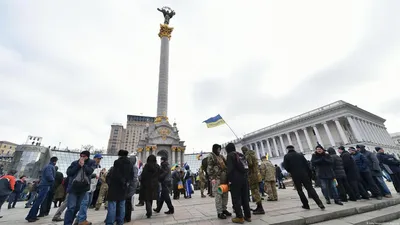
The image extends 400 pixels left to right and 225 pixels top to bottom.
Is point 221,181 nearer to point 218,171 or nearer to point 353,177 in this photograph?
point 218,171

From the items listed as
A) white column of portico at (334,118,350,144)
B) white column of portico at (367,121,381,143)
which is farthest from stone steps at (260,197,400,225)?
white column of portico at (367,121,381,143)

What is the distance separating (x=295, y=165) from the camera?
17.3ft

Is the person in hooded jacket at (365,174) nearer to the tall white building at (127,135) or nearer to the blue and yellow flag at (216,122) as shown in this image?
the blue and yellow flag at (216,122)

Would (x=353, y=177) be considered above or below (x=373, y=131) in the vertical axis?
below

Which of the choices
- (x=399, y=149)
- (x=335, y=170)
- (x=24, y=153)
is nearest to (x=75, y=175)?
(x=335, y=170)

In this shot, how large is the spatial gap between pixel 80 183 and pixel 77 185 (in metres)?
0.09

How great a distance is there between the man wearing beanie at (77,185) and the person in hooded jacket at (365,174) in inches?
376

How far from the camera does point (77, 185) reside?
166 inches

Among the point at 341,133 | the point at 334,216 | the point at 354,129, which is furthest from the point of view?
the point at 341,133

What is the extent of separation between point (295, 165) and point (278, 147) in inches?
1966

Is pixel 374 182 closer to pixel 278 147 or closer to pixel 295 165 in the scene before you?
pixel 295 165

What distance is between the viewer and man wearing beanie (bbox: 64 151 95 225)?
13.6 feet

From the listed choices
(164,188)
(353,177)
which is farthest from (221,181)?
(353,177)

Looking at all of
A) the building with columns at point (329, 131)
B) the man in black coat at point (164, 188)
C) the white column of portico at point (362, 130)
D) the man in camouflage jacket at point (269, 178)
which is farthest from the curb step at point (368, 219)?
the white column of portico at point (362, 130)
